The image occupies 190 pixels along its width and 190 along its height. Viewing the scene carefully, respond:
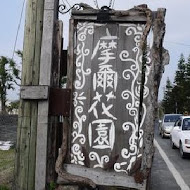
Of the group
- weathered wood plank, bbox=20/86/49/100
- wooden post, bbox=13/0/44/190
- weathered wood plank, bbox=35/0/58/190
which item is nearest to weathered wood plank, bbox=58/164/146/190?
weathered wood plank, bbox=35/0/58/190

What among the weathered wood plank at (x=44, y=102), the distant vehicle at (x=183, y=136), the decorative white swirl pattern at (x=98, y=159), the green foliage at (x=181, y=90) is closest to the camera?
the decorative white swirl pattern at (x=98, y=159)

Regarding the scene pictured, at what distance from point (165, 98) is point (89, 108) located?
89780 millimetres

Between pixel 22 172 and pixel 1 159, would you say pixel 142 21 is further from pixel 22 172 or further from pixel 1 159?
pixel 1 159

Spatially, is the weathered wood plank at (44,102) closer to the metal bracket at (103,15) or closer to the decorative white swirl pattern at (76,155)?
the decorative white swirl pattern at (76,155)

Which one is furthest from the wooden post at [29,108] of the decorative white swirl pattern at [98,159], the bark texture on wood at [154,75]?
the bark texture on wood at [154,75]

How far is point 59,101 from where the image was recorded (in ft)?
14.9

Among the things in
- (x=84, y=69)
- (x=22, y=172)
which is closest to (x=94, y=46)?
(x=84, y=69)

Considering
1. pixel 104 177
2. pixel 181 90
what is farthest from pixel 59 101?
pixel 181 90

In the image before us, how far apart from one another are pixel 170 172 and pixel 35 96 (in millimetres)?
7451

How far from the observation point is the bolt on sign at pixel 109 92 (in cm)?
434

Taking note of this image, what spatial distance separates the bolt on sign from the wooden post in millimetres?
440

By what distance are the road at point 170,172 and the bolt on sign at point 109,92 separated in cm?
476

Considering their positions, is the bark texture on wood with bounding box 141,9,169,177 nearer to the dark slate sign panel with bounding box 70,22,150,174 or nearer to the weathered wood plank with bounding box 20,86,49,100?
the dark slate sign panel with bounding box 70,22,150,174

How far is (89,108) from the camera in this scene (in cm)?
445
